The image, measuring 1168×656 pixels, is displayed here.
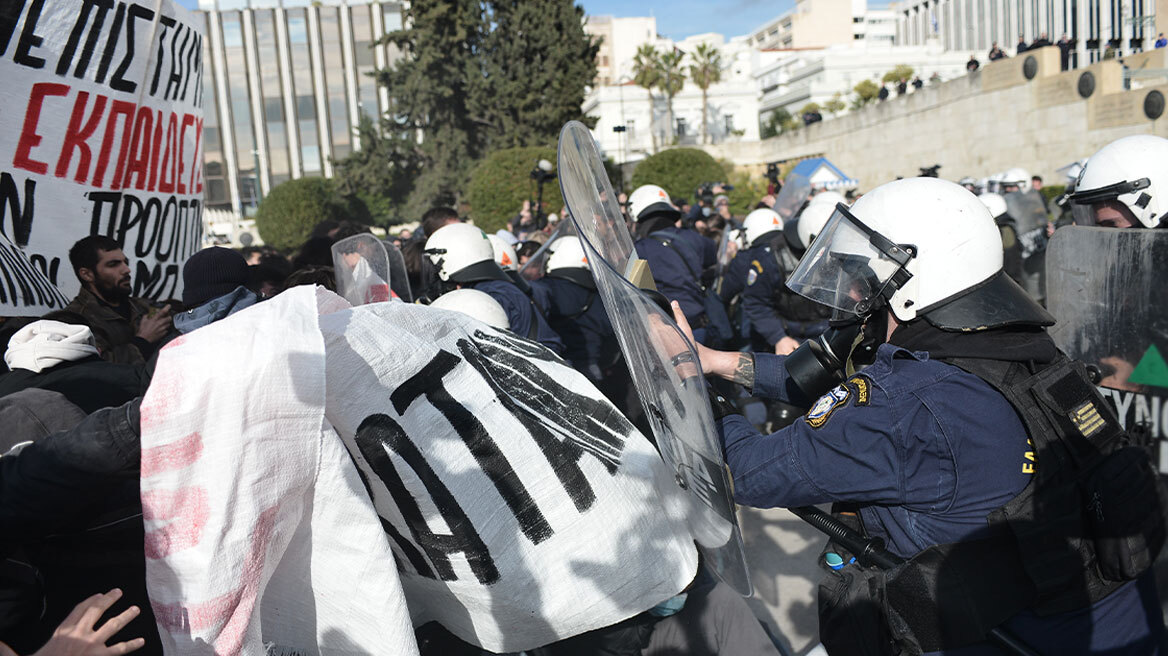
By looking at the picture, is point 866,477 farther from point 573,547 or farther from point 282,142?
point 282,142

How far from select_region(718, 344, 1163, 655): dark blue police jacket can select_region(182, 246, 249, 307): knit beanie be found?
206 centimetres

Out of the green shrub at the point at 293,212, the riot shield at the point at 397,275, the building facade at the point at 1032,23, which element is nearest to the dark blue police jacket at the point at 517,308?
the riot shield at the point at 397,275

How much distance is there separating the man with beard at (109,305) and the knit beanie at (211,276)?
3.22 feet

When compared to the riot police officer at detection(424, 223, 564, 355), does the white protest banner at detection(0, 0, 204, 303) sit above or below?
above

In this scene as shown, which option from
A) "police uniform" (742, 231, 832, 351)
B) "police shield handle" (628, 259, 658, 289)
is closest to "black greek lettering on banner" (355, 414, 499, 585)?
"police shield handle" (628, 259, 658, 289)

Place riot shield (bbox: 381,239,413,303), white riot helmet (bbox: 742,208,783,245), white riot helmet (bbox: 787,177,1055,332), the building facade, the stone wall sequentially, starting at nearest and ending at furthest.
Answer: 1. white riot helmet (bbox: 787,177,1055,332)
2. riot shield (bbox: 381,239,413,303)
3. white riot helmet (bbox: 742,208,783,245)
4. the stone wall
5. the building facade

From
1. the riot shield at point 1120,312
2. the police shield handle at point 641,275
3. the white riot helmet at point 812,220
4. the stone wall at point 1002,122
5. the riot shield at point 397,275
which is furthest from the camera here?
the stone wall at point 1002,122

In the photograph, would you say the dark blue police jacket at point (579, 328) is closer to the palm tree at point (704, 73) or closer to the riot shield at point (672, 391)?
the riot shield at point (672, 391)

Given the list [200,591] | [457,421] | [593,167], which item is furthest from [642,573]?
[593,167]

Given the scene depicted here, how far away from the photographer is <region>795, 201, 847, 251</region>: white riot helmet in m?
4.79

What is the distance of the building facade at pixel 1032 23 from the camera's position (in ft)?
100

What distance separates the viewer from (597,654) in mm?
1914

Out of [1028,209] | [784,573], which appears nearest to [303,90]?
[1028,209]

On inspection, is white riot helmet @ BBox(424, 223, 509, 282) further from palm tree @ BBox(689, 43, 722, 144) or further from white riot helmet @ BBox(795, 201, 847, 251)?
palm tree @ BBox(689, 43, 722, 144)
